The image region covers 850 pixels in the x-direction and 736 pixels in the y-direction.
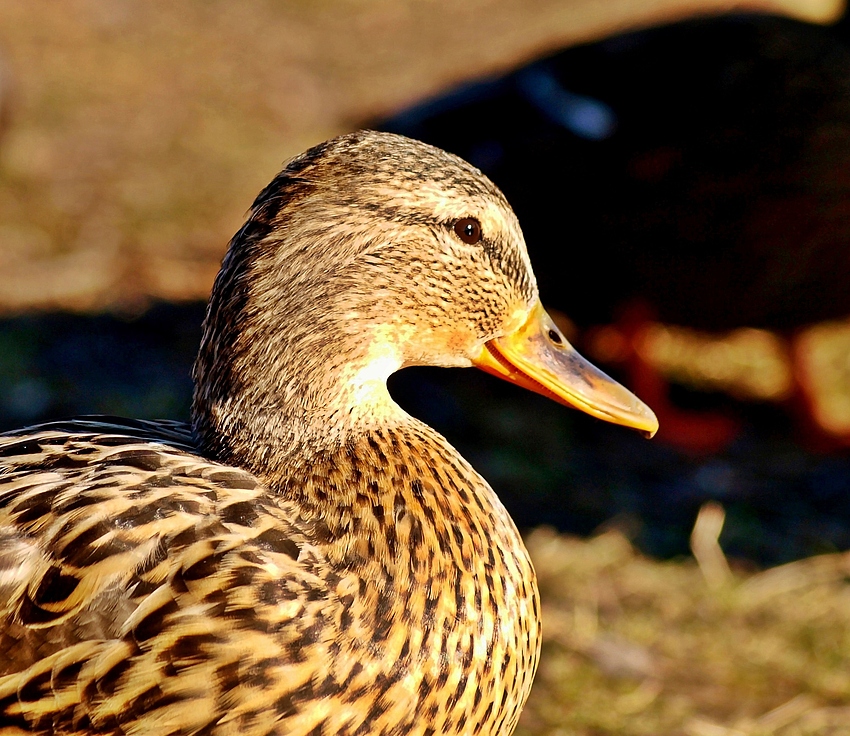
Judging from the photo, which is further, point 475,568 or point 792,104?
point 792,104

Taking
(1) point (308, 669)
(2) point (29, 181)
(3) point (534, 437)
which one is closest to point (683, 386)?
(3) point (534, 437)

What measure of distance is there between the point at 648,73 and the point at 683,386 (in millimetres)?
1360

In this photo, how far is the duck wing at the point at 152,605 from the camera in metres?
1.60

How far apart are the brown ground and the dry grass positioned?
2.23 metres

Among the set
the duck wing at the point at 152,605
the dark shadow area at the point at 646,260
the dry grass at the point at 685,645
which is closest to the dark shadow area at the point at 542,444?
the dark shadow area at the point at 646,260

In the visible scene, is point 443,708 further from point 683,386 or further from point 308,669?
point 683,386

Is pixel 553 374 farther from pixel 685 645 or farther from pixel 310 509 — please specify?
pixel 685 645

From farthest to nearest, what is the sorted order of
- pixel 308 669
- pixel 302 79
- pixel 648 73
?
pixel 302 79 < pixel 648 73 < pixel 308 669

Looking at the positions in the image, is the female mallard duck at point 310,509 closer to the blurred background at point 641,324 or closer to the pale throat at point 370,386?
the pale throat at point 370,386

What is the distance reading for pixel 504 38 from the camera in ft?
→ 23.3

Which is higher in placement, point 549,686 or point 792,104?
point 792,104

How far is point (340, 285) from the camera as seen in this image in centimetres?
186

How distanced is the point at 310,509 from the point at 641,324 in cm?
303

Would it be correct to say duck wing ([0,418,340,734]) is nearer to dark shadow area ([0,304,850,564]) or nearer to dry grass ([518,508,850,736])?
dry grass ([518,508,850,736])
